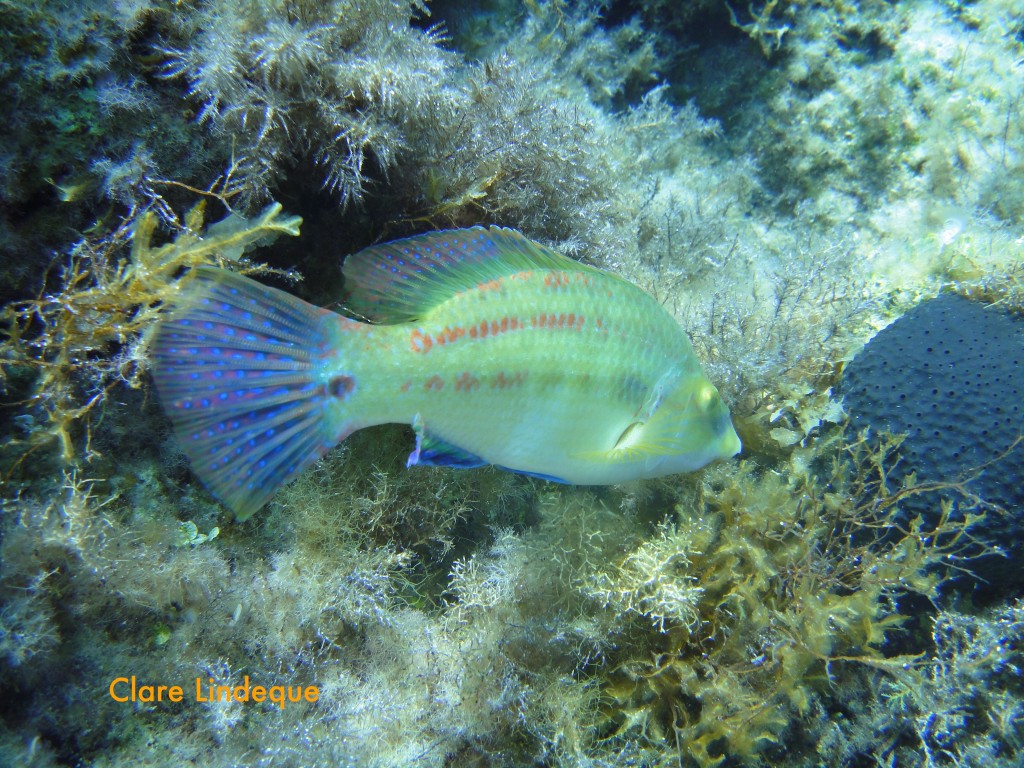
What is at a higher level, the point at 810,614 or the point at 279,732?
the point at 810,614

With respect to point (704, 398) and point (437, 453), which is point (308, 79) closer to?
point (437, 453)

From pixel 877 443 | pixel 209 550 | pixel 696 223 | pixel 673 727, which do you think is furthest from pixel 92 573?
pixel 696 223

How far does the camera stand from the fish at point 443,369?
1955 mm

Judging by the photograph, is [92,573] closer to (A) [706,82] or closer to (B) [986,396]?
(B) [986,396]

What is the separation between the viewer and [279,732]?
235 centimetres

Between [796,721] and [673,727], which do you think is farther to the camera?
[796,721]

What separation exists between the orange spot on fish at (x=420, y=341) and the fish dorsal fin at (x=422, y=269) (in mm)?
151

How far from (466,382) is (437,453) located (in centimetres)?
33

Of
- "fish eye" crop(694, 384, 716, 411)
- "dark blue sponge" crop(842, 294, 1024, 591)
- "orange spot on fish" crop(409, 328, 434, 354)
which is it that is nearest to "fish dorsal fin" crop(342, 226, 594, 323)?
"orange spot on fish" crop(409, 328, 434, 354)

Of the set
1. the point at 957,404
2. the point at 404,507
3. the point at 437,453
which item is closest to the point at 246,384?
the point at 437,453

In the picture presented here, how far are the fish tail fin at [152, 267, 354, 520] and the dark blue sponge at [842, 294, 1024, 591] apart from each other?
2.90 meters

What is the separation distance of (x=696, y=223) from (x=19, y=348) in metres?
4.05

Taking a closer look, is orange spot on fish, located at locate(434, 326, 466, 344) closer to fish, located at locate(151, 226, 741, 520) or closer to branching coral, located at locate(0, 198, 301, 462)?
fish, located at locate(151, 226, 741, 520)

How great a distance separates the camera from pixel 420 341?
208 centimetres
